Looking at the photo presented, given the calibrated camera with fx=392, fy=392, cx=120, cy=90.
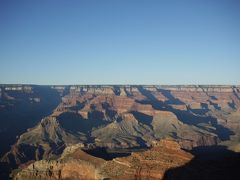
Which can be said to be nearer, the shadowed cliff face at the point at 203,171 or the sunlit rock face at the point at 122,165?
the shadowed cliff face at the point at 203,171

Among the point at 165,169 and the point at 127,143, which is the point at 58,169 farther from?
the point at 127,143

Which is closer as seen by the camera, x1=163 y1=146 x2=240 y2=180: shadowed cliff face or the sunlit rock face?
x1=163 y1=146 x2=240 y2=180: shadowed cliff face

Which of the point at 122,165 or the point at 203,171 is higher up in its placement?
the point at 203,171

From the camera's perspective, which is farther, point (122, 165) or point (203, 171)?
point (122, 165)

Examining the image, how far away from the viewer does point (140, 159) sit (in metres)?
81.6

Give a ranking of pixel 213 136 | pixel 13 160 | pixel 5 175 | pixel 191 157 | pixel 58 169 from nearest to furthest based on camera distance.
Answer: pixel 191 157 < pixel 58 169 < pixel 5 175 < pixel 13 160 < pixel 213 136

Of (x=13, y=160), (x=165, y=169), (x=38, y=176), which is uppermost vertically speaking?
(x=165, y=169)

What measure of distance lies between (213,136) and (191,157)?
403 feet

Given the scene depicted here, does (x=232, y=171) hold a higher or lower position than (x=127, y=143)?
higher

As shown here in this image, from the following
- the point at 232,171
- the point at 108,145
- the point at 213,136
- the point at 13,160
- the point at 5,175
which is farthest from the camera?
the point at 213,136

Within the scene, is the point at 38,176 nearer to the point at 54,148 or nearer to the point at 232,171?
the point at 232,171

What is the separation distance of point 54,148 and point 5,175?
4795 centimetres

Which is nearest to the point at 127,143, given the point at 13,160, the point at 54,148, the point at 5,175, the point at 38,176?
the point at 54,148

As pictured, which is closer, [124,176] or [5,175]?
[124,176]
